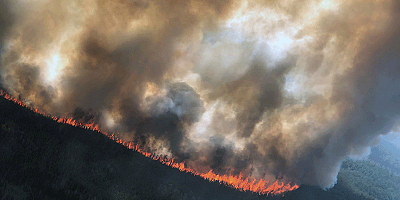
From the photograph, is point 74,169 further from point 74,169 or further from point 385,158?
point 385,158

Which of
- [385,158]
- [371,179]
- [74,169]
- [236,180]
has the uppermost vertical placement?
[385,158]

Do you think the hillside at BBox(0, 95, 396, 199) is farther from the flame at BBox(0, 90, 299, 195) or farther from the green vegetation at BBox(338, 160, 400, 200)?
the green vegetation at BBox(338, 160, 400, 200)

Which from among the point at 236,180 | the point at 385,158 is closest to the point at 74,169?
the point at 236,180

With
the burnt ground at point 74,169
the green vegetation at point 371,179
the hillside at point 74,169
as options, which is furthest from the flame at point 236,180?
the green vegetation at point 371,179

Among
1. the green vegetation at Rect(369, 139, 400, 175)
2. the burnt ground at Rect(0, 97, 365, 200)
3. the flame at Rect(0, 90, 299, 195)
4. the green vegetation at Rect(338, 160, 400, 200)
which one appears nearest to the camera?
the burnt ground at Rect(0, 97, 365, 200)

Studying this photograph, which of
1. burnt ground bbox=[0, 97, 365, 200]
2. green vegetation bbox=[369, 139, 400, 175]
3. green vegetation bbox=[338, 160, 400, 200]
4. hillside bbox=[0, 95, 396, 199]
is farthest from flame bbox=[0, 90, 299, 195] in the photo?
green vegetation bbox=[369, 139, 400, 175]

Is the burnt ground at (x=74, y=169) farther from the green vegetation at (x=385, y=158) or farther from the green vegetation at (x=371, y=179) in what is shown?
the green vegetation at (x=385, y=158)

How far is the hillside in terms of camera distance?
45.4 feet

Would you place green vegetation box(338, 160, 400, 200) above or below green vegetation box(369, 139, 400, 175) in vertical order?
below

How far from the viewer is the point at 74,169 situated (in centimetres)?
1711

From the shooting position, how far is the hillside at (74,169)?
45.4ft

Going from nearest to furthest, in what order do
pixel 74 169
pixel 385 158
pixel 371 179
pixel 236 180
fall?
pixel 74 169
pixel 236 180
pixel 371 179
pixel 385 158

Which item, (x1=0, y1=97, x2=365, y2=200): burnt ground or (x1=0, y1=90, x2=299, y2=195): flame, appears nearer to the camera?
(x1=0, y1=97, x2=365, y2=200): burnt ground

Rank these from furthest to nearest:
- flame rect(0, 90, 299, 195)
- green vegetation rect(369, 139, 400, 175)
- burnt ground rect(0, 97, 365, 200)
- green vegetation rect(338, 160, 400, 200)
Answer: green vegetation rect(369, 139, 400, 175)
green vegetation rect(338, 160, 400, 200)
flame rect(0, 90, 299, 195)
burnt ground rect(0, 97, 365, 200)
